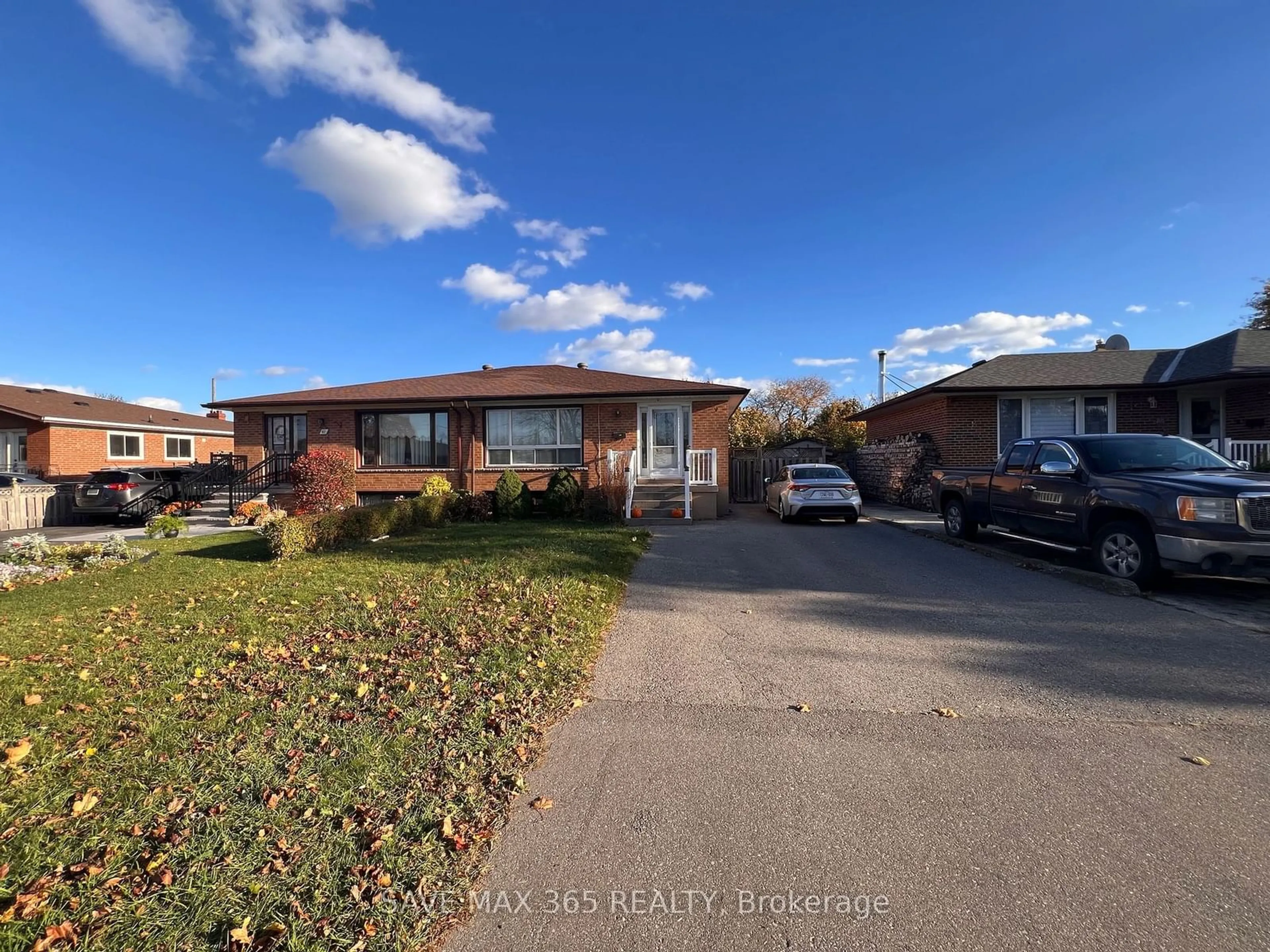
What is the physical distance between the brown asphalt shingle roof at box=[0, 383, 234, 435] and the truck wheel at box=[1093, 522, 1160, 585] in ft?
98.0

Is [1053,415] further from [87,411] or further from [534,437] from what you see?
[87,411]

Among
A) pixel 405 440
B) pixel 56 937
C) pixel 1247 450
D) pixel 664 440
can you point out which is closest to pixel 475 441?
pixel 405 440

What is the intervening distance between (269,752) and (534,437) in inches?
567

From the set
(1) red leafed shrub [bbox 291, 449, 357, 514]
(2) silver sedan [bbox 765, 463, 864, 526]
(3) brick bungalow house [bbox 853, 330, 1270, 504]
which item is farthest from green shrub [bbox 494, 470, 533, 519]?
(3) brick bungalow house [bbox 853, 330, 1270, 504]

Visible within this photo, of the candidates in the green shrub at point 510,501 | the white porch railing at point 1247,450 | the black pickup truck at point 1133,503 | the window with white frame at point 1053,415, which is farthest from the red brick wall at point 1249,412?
the green shrub at point 510,501

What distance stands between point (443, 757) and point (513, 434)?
1472cm

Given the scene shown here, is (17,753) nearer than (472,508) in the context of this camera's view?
Yes

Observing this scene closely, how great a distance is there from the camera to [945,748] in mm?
3285

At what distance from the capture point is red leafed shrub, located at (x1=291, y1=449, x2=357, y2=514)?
1414cm

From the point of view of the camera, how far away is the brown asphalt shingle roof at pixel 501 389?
16109 millimetres

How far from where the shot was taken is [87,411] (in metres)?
24.9

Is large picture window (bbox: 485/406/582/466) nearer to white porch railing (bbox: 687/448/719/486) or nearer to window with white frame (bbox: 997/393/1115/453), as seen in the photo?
white porch railing (bbox: 687/448/719/486)

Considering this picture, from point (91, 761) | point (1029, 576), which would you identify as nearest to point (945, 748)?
point (91, 761)

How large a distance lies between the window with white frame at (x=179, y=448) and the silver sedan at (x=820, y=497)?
96.0ft
